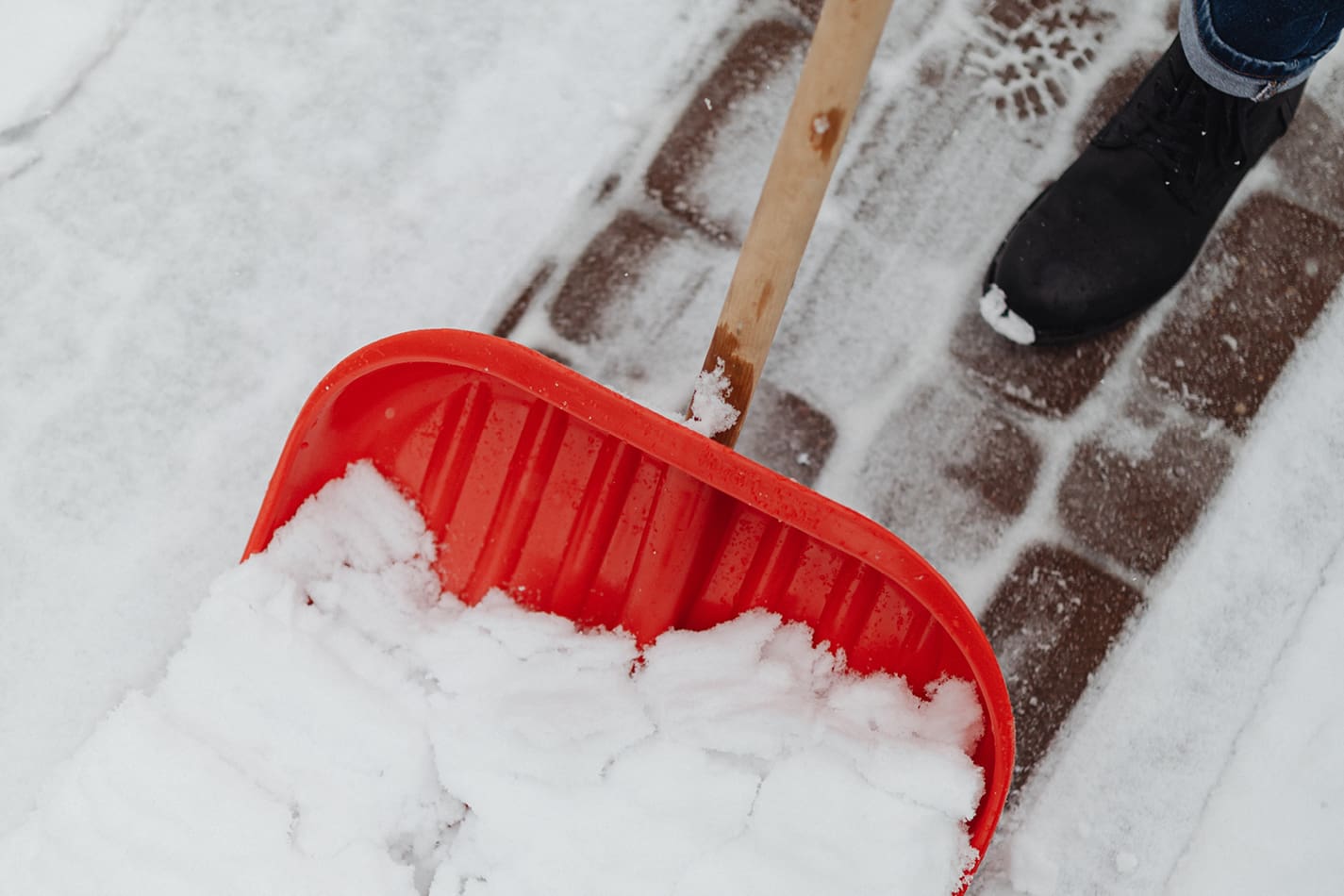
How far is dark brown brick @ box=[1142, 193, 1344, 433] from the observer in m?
1.08

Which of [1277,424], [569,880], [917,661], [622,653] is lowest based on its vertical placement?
[569,880]

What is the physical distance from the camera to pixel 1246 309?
3.61 feet

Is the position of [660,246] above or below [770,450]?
above

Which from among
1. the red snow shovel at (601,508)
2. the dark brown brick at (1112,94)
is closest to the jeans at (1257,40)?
the dark brown brick at (1112,94)

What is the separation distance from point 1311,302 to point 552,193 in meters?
0.89

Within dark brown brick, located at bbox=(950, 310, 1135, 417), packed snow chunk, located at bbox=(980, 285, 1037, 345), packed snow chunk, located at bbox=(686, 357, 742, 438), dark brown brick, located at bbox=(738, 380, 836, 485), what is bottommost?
dark brown brick, located at bbox=(738, 380, 836, 485)

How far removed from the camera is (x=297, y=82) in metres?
1.13

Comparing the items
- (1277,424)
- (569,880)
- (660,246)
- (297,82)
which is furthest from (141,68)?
(1277,424)

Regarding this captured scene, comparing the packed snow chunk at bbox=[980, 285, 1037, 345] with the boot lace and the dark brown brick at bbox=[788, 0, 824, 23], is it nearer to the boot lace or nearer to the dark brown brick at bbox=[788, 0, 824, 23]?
the boot lace

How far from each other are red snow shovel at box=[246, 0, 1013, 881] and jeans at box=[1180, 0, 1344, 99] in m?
0.51

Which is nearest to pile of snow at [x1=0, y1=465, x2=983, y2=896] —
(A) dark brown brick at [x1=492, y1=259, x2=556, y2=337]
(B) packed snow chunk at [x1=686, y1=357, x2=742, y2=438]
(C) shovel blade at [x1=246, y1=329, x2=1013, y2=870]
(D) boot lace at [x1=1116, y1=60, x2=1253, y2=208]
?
(C) shovel blade at [x1=246, y1=329, x2=1013, y2=870]

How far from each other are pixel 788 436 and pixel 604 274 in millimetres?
280

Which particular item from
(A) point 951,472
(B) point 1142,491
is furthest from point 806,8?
(B) point 1142,491

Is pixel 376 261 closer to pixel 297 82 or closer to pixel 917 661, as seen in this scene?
pixel 297 82
